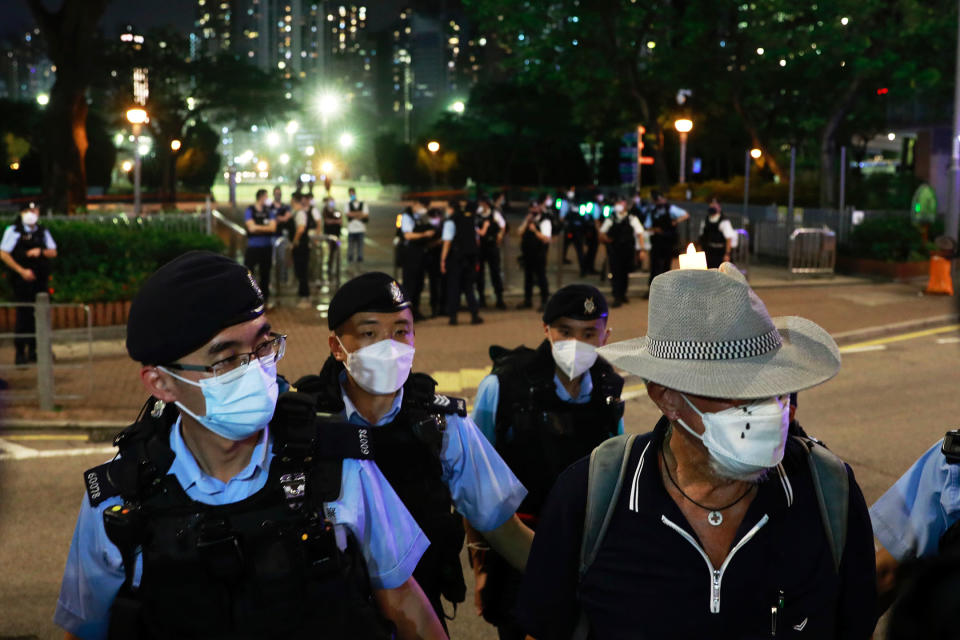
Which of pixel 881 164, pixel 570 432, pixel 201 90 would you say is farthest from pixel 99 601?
pixel 881 164

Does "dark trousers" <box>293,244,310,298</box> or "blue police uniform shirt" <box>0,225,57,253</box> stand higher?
"blue police uniform shirt" <box>0,225,57,253</box>

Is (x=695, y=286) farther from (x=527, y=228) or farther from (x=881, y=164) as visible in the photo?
(x=881, y=164)

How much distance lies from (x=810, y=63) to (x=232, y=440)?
31577 mm

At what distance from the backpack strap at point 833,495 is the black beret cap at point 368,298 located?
1937mm

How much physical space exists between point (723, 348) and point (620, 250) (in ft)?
55.2

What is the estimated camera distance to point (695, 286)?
258cm

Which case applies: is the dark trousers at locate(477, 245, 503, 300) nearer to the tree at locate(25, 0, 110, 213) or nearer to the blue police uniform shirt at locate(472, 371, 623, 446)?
the tree at locate(25, 0, 110, 213)

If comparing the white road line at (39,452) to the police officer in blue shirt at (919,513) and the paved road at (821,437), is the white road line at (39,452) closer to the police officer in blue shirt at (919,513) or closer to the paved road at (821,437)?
the paved road at (821,437)

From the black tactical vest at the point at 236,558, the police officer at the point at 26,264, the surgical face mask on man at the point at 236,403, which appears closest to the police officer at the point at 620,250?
the police officer at the point at 26,264

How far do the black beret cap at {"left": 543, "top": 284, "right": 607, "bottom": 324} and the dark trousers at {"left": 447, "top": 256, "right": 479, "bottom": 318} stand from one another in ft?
38.5

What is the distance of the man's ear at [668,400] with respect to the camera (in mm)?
2618

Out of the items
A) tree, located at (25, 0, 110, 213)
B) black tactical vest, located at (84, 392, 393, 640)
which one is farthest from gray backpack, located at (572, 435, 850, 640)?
tree, located at (25, 0, 110, 213)

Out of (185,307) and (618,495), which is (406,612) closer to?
(618,495)

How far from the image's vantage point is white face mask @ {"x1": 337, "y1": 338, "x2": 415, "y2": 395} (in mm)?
3916
